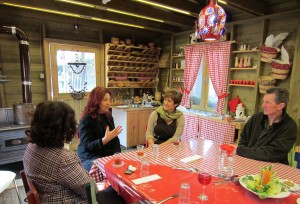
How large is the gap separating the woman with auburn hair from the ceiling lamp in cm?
111

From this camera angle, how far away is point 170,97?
92.7 inches

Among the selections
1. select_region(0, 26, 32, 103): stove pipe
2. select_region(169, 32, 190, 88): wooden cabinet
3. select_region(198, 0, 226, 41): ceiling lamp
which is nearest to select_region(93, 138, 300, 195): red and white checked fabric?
select_region(198, 0, 226, 41): ceiling lamp

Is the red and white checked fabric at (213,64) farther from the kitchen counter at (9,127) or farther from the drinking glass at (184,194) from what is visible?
the kitchen counter at (9,127)

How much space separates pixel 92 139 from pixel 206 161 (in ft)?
3.53

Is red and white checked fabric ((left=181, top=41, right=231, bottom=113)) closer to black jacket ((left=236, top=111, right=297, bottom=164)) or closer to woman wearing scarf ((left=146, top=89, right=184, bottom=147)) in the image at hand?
woman wearing scarf ((left=146, top=89, right=184, bottom=147))

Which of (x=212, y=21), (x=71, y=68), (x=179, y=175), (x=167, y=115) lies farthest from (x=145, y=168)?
(x=71, y=68)

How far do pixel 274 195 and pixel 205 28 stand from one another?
1.32m

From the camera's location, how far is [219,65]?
146 inches

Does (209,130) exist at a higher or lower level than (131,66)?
lower

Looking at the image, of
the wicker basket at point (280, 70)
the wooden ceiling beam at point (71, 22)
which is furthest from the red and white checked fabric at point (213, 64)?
the wooden ceiling beam at point (71, 22)

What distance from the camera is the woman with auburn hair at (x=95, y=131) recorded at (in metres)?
1.88

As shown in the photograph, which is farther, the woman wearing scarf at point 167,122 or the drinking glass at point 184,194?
the woman wearing scarf at point 167,122

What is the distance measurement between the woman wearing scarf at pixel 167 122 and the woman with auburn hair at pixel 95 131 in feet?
1.76

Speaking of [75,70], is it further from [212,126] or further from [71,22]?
[212,126]
